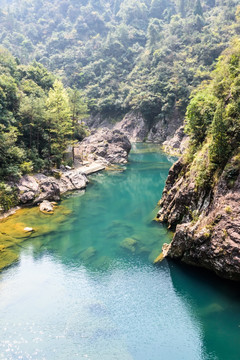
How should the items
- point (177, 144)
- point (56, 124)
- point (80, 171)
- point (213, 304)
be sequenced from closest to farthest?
point (213, 304)
point (56, 124)
point (80, 171)
point (177, 144)

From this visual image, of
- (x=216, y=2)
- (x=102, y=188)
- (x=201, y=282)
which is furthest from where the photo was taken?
(x=216, y=2)

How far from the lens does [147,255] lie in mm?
26328

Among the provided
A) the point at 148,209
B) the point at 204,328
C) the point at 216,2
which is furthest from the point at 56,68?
the point at 204,328

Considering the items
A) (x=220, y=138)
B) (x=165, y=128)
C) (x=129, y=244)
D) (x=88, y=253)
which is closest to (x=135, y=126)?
(x=165, y=128)

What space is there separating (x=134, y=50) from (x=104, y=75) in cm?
2679

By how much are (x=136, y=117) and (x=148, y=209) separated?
7990cm

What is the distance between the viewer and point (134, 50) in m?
147

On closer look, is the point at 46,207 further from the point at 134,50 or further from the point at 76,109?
the point at 134,50

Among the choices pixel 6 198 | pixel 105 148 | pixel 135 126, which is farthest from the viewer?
pixel 135 126

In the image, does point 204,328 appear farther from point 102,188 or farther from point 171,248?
point 102,188

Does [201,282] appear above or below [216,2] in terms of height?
below

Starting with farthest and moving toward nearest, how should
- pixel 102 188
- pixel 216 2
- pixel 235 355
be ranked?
pixel 216 2 < pixel 102 188 < pixel 235 355

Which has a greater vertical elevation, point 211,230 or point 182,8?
point 182,8

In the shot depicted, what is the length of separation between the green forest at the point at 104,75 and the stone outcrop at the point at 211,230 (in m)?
3.63
